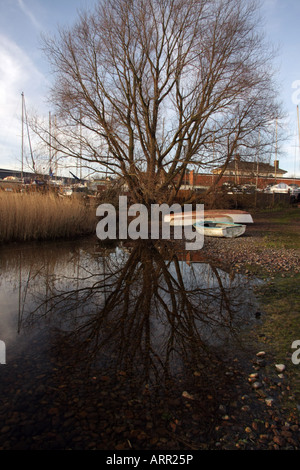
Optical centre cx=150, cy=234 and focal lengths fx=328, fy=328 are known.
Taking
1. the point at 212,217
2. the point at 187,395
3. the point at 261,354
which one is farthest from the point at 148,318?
the point at 212,217

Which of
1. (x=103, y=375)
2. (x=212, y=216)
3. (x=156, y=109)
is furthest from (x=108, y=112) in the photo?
(x=103, y=375)

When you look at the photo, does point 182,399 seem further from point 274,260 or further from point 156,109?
point 156,109

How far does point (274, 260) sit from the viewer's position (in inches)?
319

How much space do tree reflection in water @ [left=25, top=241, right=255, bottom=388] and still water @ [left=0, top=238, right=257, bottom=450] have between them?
1 cm

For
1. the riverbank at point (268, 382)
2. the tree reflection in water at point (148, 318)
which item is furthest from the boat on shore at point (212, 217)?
the riverbank at point (268, 382)

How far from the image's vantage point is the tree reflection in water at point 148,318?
10.3ft

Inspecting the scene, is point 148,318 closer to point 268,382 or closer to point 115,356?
point 115,356

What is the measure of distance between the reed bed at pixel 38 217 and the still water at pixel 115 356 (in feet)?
13.0

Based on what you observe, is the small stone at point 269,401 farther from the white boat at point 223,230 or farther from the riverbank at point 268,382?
the white boat at point 223,230

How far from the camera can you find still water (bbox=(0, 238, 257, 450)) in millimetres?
2211

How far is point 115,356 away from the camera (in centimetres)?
321

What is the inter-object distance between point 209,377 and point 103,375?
924mm

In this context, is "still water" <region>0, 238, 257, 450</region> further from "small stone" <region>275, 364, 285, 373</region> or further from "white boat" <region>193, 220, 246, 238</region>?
"white boat" <region>193, 220, 246, 238</region>

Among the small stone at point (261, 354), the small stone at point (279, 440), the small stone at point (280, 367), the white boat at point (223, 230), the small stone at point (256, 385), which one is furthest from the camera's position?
the white boat at point (223, 230)
